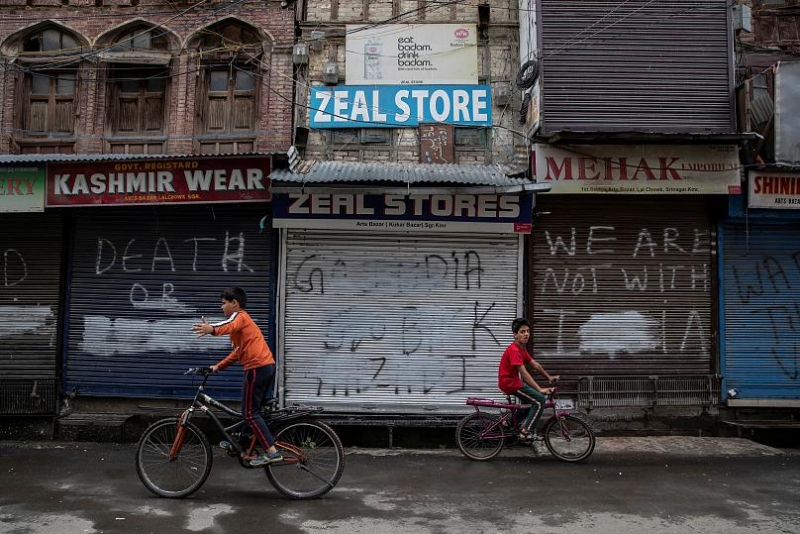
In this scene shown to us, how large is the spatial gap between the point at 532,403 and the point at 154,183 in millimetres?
5849

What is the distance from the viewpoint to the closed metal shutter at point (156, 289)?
915cm

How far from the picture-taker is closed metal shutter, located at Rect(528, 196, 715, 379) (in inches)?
363

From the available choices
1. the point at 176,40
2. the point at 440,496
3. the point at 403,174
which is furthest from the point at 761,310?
the point at 176,40

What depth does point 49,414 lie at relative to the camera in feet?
29.3

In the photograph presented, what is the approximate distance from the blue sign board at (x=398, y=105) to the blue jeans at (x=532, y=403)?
4163 mm

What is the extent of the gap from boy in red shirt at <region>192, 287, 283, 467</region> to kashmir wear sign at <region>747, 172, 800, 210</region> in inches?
280

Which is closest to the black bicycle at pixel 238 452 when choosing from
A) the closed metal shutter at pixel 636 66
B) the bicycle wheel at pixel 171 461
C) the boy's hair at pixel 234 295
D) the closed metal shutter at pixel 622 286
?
the bicycle wheel at pixel 171 461

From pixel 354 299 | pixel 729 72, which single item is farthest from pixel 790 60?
→ pixel 354 299

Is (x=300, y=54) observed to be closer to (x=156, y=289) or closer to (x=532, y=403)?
(x=156, y=289)

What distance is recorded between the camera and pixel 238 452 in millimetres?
6008

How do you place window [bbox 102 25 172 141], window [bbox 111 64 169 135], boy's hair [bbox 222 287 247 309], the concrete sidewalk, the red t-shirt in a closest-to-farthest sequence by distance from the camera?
boy's hair [bbox 222 287 247 309]
the red t-shirt
the concrete sidewalk
window [bbox 102 25 172 141]
window [bbox 111 64 169 135]

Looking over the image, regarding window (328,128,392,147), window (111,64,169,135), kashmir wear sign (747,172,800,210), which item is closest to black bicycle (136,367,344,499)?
window (328,128,392,147)

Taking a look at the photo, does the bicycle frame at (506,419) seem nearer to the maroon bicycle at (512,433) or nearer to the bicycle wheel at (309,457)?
the maroon bicycle at (512,433)

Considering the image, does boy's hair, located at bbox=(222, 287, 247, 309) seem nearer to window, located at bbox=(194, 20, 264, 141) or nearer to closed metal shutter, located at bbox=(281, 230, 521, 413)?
closed metal shutter, located at bbox=(281, 230, 521, 413)
